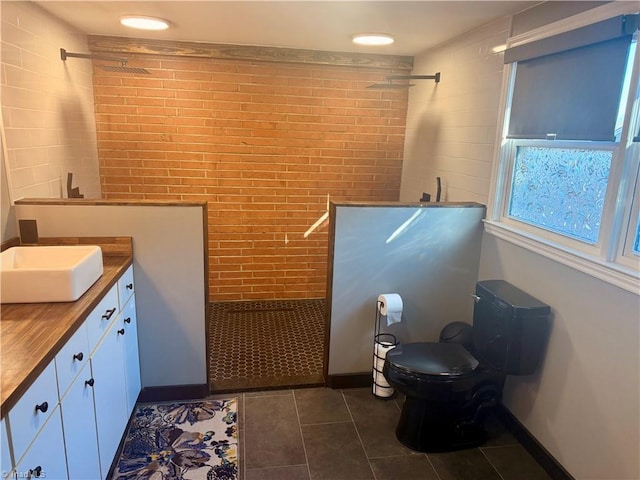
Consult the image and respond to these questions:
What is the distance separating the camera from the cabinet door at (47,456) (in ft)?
3.78

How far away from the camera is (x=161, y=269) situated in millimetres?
2381

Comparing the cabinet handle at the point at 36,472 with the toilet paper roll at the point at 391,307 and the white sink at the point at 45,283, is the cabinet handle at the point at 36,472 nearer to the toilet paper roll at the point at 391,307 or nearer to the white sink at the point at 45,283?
the white sink at the point at 45,283

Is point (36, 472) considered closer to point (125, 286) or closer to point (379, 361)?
point (125, 286)

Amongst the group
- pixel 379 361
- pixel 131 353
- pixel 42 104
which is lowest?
pixel 379 361

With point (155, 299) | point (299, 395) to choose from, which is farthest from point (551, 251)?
point (155, 299)

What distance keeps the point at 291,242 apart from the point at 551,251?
2326 mm

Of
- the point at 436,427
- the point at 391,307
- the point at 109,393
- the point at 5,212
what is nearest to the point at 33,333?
the point at 109,393

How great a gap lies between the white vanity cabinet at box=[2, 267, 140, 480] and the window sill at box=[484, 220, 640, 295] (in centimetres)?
203

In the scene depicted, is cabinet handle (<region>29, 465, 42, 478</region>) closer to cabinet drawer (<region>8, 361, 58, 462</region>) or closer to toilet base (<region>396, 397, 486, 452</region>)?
cabinet drawer (<region>8, 361, 58, 462</region>)

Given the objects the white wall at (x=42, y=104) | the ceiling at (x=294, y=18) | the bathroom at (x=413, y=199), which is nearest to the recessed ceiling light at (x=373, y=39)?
the ceiling at (x=294, y=18)

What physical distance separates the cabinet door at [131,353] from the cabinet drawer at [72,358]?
1.78 feet

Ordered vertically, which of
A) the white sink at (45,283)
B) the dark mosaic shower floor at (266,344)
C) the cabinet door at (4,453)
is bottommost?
the dark mosaic shower floor at (266,344)

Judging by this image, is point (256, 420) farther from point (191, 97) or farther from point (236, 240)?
point (191, 97)

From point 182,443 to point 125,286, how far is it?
33.8 inches
